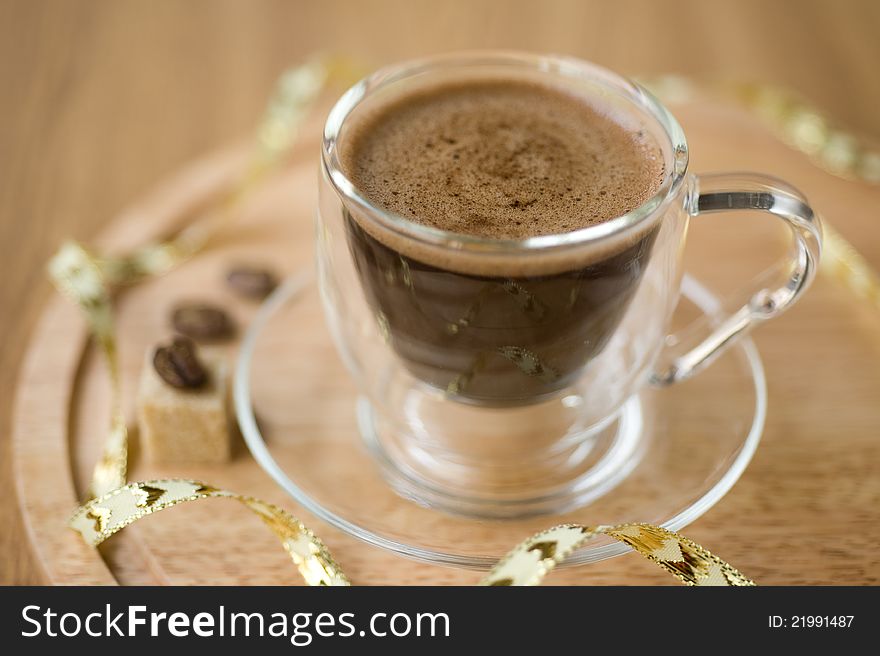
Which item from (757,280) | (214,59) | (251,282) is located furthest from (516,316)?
(214,59)

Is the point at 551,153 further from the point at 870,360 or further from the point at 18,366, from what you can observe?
the point at 18,366

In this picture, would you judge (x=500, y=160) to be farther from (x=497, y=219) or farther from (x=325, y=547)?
(x=325, y=547)

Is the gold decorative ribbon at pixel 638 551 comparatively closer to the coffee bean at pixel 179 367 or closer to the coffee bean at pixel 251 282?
the coffee bean at pixel 179 367

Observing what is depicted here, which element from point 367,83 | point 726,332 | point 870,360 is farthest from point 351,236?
point 870,360

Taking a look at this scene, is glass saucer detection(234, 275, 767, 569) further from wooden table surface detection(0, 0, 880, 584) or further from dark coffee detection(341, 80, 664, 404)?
wooden table surface detection(0, 0, 880, 584)

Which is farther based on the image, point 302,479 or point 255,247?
point 255,247

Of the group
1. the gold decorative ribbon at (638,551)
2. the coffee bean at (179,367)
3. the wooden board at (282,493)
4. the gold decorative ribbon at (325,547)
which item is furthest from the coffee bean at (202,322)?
the gold decorative ribbon at (638,551)
